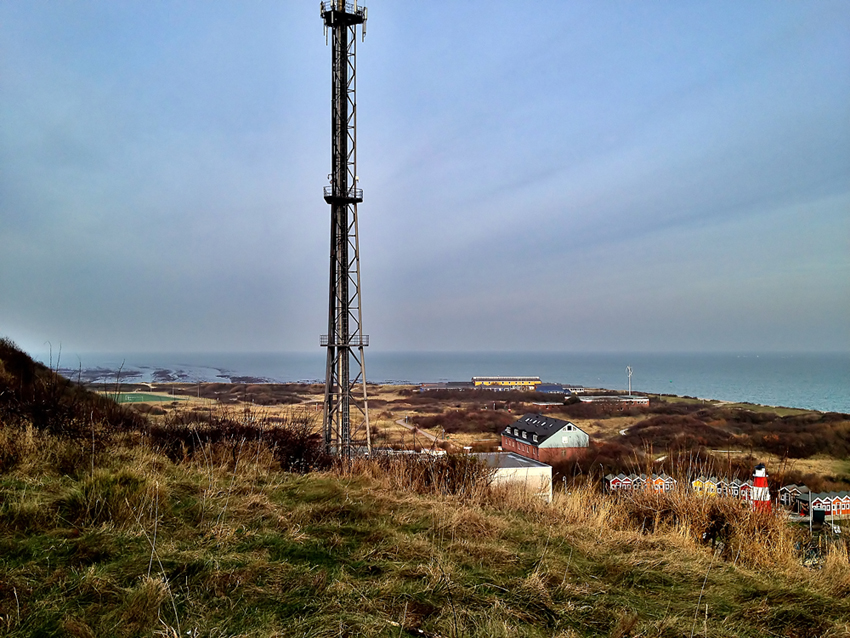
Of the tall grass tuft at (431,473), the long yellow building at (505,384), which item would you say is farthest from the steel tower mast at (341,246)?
the long yellow building at (505,384)

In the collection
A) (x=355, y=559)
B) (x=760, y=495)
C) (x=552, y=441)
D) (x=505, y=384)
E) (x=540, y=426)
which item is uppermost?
(x=355, y=559)

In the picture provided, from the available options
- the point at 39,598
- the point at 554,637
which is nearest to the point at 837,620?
the point at 554,637

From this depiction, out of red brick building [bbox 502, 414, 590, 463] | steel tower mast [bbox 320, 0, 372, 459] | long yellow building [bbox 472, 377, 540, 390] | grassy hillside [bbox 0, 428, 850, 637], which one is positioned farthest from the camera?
long yellow building [bbox 472, 377, 540, 390]

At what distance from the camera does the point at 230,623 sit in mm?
2199

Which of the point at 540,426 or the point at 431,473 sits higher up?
the point at 431,473

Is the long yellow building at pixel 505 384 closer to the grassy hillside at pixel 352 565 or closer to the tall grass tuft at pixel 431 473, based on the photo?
the tall grass tuft at pixel 431 473

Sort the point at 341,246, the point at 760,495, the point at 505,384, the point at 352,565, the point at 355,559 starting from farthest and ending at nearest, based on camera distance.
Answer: the point at 505,384 → the point at 341,246 → the point at 760,495 → the point at 355,559 → the point at 352,565

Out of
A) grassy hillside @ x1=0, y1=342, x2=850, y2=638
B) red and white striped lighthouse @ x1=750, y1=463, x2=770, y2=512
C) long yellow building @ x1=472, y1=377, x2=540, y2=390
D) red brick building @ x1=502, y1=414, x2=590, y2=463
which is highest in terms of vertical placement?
grassy hillside @ x1=0, y1=342, x2=850, y2=638

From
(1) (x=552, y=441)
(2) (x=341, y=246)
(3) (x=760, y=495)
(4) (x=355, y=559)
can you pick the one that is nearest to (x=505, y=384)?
(1) (x=552, y=441)

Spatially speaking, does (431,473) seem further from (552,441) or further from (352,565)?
(552,441)

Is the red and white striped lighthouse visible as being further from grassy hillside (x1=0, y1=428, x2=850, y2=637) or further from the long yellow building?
the long yellow building

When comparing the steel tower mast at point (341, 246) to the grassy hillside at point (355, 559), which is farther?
the steel tower mast at point (341, 246)

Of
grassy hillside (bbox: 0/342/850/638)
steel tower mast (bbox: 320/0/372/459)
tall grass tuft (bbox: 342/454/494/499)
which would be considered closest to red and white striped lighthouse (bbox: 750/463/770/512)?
grassy hillside (bbox: 0/342/850/638)

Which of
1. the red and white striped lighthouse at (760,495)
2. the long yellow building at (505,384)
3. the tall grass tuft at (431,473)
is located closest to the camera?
the red and white striped lighthouse at (760,495)
